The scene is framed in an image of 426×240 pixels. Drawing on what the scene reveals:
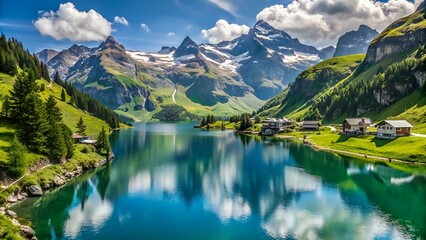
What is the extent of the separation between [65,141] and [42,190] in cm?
2234

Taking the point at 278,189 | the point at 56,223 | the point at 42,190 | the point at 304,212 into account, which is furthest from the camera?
the point at 278,189

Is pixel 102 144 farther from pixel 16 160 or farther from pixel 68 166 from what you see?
pixel 16 160

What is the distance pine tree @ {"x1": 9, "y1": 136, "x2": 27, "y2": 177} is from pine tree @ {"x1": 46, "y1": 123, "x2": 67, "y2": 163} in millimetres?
13652

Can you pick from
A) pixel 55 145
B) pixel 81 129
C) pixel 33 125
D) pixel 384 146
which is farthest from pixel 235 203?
pixel 81 129

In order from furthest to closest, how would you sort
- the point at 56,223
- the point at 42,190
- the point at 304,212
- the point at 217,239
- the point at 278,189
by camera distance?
1. the point at 278,189
2. the point at 42,190
3. the point at 304,212
4. the point at 56,223
5. the point at 217,239

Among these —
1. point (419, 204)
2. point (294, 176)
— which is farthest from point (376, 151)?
point (419, 204)

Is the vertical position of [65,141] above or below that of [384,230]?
above

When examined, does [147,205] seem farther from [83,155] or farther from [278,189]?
[83,155]

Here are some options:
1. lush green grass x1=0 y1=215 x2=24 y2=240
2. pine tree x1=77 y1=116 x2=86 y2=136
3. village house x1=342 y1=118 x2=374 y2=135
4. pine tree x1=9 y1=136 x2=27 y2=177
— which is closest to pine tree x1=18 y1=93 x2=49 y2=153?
pine tree x1=9 y1=136 x2=27 y2=177

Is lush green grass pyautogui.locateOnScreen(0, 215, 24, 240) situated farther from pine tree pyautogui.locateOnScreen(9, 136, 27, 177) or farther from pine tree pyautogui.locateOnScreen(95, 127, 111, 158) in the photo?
pine tree pyautogui.locateOnScreen(95, 127, 111, 158)

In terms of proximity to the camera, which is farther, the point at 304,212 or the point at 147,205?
the point at 147,205

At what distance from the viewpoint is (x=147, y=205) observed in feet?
216

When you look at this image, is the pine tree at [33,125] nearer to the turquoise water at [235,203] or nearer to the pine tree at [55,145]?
the pine tree at [55,145]

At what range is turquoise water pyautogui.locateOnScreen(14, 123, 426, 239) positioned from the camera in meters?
50.8
